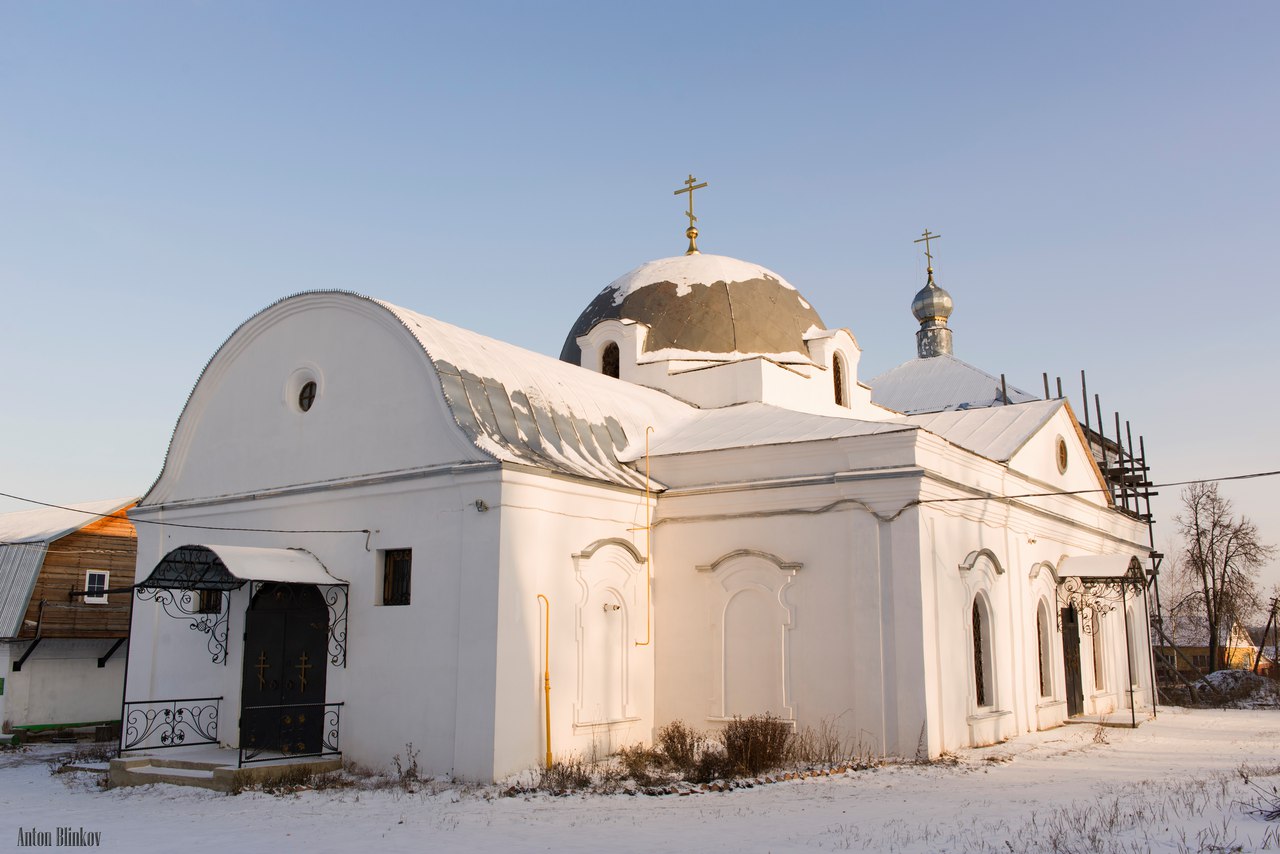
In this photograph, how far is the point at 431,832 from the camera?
9.76 meters

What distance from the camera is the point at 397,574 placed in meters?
14.0

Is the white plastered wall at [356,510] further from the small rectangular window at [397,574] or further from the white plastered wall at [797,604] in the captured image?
the white plastered wall at [797,604]

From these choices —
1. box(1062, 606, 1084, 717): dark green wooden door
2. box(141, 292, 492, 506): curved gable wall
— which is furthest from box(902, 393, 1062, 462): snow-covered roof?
box(141, 292, 492, 506): curved gable wall

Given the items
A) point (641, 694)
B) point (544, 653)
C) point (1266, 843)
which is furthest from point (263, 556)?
point (1266, 843)

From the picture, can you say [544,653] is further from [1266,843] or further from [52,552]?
[52,552]

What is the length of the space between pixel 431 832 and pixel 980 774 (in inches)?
263

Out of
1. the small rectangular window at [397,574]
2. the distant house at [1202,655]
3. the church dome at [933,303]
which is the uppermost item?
the church dome at [933,303]

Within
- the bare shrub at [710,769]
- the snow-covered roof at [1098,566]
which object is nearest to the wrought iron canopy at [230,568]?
the bare shrub at [710,769]

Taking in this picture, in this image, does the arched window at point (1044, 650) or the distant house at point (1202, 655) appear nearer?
the arched window at point (1044, 650)

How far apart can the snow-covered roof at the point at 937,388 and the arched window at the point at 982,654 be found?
1762 centimetres

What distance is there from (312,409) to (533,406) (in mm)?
3278

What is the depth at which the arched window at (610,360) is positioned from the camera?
21734mm

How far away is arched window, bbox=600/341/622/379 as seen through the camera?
21.7m

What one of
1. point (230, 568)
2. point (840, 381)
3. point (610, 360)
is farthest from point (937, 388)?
point (230, 568)
